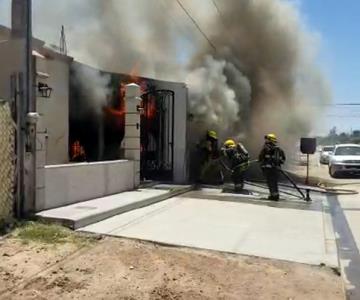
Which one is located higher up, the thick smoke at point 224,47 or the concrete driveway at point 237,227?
the thick smoke at point 224,47

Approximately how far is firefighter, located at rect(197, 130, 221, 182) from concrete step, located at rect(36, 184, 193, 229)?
2633 mm

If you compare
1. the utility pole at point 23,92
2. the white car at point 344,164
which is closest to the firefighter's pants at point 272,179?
the utility pole at point 23,92

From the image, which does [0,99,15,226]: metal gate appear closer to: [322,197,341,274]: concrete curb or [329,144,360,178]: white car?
[322,197,341,274]: concrete curb

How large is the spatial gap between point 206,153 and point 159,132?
1.40 meters

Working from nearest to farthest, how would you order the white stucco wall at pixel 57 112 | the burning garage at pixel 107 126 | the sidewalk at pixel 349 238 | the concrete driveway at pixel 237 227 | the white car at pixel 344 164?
the sidewalk at pixel 349 238
the concrete driveway at pixel 237 227
the burning garage at pixel 107 126
the white stucco wall at pixel 57 112
the white car at pixel 344 164

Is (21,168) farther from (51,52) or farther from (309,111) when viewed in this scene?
(309,111)

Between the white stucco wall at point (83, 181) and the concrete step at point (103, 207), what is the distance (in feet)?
0.43

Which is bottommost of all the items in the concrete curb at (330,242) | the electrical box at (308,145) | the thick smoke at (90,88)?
the concrete curb at (330,242)

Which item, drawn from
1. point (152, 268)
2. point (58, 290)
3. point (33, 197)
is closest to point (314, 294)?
point (152, 268)

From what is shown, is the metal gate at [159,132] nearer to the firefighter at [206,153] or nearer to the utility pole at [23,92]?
the firefighter at [206,153]

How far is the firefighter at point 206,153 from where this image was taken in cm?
1355

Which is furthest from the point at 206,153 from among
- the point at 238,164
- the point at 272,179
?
the point at 272,179

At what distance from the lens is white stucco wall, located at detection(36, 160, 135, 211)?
7418 millimetres

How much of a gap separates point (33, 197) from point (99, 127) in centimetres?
626
